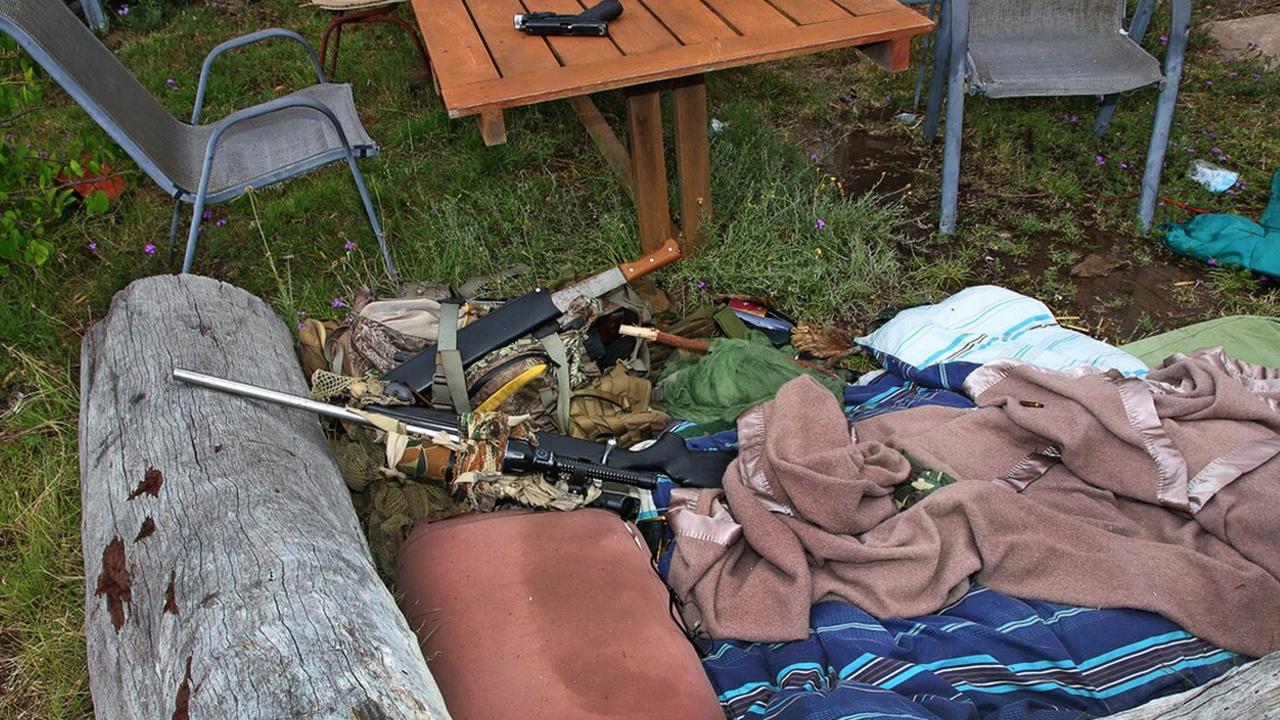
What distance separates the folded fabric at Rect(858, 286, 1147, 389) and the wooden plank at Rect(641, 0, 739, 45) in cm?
118

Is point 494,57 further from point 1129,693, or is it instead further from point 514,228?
point 1129,693

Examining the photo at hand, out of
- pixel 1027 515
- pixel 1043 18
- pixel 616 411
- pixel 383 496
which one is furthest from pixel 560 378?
pixel 1043 18

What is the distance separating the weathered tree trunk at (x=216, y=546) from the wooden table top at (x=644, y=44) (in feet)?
3.39

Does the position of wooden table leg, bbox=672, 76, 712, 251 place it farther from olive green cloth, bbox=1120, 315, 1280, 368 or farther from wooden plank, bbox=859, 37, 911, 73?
olive green cloth, bbox=1120, 315, 1280, 368

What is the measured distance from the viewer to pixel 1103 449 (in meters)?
2.17

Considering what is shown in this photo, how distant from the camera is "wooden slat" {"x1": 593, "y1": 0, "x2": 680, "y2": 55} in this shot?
2.83 m

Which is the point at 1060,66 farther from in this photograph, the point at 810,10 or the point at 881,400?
the point at 881,400

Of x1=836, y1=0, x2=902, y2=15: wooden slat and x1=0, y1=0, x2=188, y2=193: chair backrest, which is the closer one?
x1=0, y1=0, x2=188, y2=193: chair backrest

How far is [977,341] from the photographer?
2871 mm

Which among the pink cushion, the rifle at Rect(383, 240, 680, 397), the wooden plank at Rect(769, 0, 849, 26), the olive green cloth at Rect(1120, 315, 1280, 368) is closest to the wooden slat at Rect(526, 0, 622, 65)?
the wooden plank at Rect(769, 0, 849, 26)

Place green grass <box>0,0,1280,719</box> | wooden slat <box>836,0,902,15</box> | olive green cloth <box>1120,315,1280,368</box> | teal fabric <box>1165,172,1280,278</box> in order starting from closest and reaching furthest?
olive green cloth <box>1120,315,1280,368</box> < wooden slat <box>836,0,902,15</box> < green grass <box>0,0,1280,719</box> < teal fabric <box>1165,172,1280,278</box>

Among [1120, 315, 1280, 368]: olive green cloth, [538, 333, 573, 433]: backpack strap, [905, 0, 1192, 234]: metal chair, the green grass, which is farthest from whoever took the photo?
[905, 0, 1192, 234]: metal chair

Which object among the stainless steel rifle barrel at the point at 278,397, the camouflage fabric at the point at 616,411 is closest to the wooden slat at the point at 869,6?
the camouflage fabric at the point at 616,411

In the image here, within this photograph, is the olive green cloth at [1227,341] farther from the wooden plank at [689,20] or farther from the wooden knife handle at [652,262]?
the wooden plank at [689,20]
